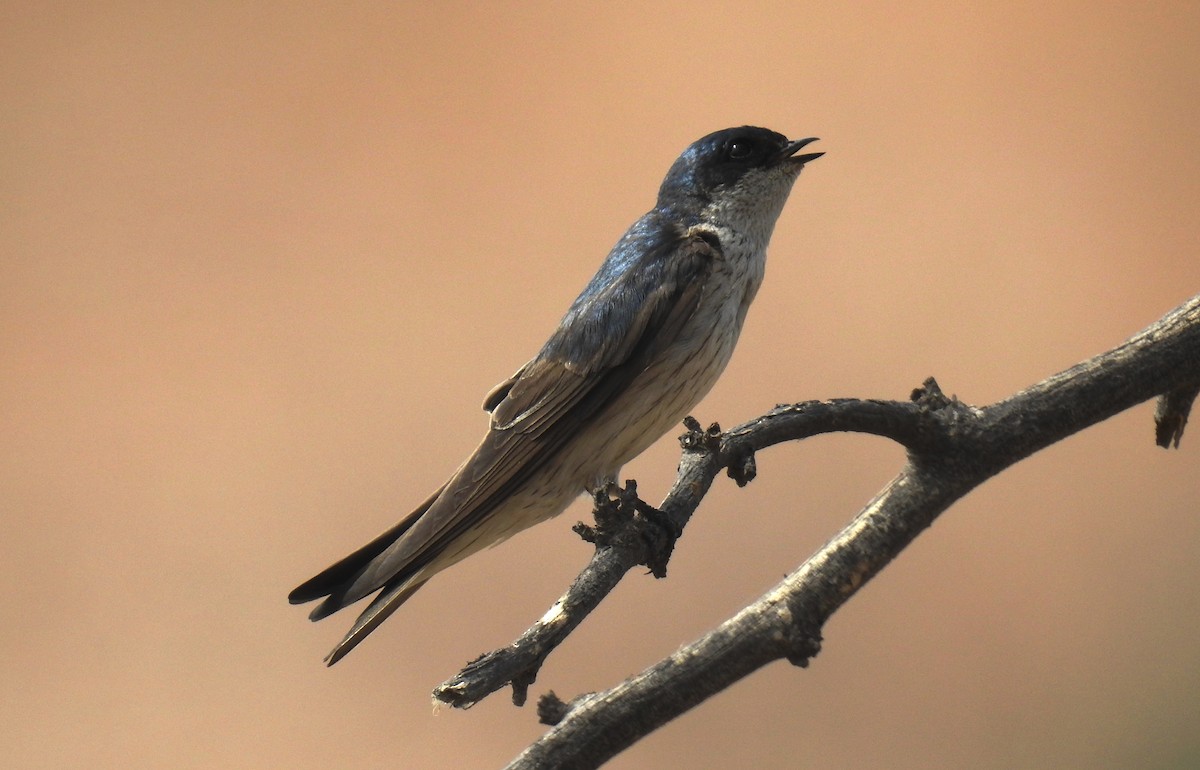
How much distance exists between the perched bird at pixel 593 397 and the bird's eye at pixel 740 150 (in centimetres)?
14

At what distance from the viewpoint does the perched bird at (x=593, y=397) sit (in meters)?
1.21

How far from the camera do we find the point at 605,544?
0.96 metres

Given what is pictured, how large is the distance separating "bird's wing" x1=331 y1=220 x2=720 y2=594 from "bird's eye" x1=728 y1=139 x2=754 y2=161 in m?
0.17

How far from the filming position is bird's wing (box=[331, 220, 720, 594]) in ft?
4.03

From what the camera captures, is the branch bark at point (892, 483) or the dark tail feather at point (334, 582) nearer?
the branch bark at point (892, 483)

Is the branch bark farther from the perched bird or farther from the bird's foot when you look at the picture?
the perched bird

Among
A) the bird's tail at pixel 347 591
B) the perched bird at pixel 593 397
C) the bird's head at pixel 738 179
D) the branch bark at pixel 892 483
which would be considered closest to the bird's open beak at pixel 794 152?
the bird's head at pixel 738 179

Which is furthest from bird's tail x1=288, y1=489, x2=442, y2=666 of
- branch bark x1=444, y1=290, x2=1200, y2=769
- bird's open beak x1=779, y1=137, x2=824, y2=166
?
bird's open beak x1=779, y1=137, x2=824, y2=166

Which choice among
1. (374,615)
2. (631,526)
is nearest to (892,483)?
(631,526)

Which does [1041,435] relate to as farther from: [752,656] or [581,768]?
[581,768]

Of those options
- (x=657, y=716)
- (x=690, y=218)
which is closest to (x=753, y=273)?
(x=690, y=218)

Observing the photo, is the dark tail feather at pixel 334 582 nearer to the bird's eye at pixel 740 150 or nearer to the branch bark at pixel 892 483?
the branch bark at pixel 892 483

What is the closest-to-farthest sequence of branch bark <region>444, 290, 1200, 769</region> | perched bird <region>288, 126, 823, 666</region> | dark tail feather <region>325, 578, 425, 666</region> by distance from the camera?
branch bark <region>444, 290, 1200, 769</region> < dark tail feather <region>325, 578, 425, 666</region> < perched bird <region>288, 126, 823, 666</region>

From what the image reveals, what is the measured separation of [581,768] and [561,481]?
43cm
